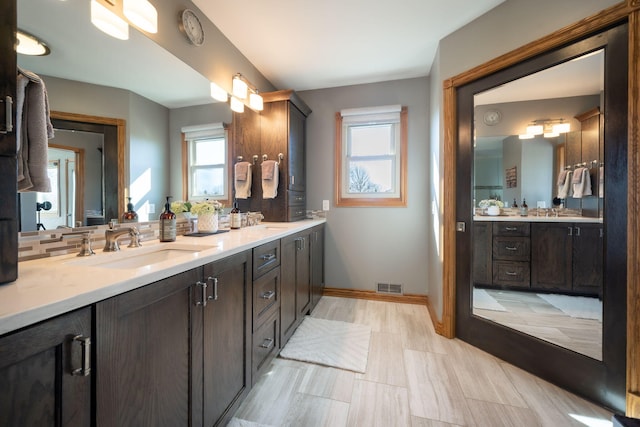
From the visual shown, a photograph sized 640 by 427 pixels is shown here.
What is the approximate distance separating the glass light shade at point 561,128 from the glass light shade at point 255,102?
237cm

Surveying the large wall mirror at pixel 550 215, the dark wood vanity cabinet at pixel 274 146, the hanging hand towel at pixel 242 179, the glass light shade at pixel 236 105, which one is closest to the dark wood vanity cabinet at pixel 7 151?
the glass light shade at pixel 236 105

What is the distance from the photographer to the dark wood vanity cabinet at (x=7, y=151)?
73cm

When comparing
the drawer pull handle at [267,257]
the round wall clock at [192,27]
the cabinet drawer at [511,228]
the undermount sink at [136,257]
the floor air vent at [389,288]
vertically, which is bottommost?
the floor air vent at [389,288]

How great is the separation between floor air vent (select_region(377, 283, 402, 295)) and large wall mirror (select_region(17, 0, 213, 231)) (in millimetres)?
2546

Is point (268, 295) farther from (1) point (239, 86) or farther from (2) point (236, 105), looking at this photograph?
(1) point (239, 86)

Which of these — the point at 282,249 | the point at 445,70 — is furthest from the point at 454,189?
the point at 282,249

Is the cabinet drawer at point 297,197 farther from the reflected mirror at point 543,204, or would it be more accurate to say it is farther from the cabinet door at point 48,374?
the cabinet door at point 48,374

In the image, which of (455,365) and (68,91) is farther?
(455,365)

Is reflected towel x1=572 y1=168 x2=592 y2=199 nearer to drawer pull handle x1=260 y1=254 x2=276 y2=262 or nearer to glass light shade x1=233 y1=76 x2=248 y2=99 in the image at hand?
drawer pull handle x1=260 y1=254 x2=276 y2=262

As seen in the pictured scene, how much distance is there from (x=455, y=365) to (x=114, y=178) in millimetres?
2361

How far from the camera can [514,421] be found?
4.28 ft

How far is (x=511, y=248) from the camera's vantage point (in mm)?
1974

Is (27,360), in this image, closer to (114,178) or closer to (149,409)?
(149,409)

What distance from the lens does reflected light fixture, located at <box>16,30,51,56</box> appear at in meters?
0.96
